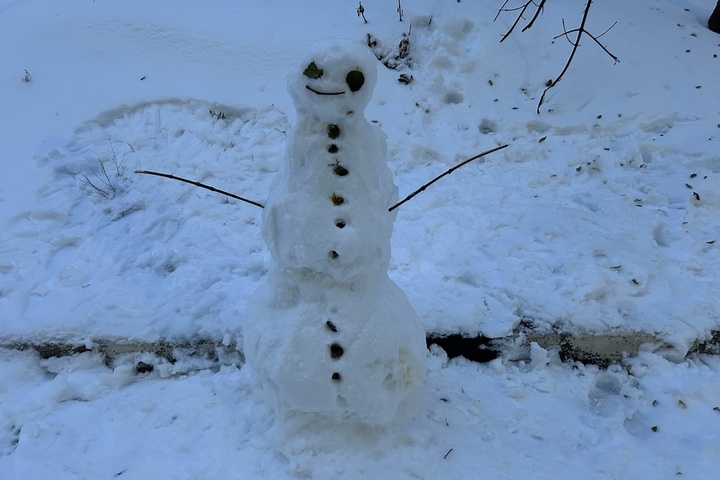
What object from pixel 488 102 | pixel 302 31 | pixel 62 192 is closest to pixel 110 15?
pixel 302 31

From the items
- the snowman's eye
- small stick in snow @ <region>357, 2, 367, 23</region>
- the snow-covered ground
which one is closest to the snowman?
the snowman's eye

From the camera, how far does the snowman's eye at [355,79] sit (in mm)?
1494

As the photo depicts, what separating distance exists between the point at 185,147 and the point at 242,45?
1.25 metres

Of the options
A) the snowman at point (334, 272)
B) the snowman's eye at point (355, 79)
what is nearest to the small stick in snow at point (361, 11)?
the snowman at point (334, 272)

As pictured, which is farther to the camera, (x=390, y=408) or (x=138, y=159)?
(x=138, y=159)

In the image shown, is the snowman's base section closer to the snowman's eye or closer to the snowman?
the snowman

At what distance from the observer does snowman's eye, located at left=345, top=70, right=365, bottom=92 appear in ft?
4.90

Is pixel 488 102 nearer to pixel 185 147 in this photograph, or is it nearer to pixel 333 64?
pixel 185 147

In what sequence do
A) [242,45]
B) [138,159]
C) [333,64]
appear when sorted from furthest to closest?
[242,45]
[138,159]
[333,64]

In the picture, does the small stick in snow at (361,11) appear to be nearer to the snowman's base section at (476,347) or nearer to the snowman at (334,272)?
the snowman's base section at (476,347)

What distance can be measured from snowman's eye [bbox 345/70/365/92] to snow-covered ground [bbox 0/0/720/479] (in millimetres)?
1295

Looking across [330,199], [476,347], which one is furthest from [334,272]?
[476,347]

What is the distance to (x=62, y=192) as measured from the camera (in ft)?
11.6

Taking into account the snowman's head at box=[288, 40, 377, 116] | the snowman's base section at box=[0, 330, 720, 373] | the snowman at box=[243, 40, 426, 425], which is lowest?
the snowman's base section at box=[0, 330, 720, 373]
